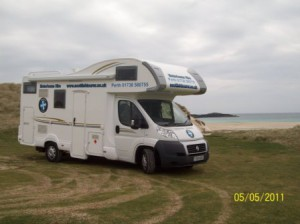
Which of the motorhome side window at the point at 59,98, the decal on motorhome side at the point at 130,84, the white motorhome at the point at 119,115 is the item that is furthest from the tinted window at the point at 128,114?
the motorhome side window at the point at 59,98

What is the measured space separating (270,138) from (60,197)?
1425 cm

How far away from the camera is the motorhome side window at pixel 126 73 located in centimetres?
1143

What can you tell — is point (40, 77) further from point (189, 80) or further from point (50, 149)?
point (189, 80)

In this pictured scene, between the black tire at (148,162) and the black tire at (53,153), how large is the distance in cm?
359

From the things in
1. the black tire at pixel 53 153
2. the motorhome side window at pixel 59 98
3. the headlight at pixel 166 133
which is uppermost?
the motorhome side window at pixel 59 98

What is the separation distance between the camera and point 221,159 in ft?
46.6

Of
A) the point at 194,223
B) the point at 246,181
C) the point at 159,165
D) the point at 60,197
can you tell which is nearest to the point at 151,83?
the point at 159,165

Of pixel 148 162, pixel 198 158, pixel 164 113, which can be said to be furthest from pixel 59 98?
pixel 198 158

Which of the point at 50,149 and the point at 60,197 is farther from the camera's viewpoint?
the point at 50,149

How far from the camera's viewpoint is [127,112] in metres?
11.7

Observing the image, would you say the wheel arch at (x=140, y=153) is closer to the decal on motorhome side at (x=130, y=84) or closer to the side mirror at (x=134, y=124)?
the side mirror at (x=134, y=124)

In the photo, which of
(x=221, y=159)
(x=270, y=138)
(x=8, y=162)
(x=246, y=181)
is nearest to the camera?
(x=246, y=181)
